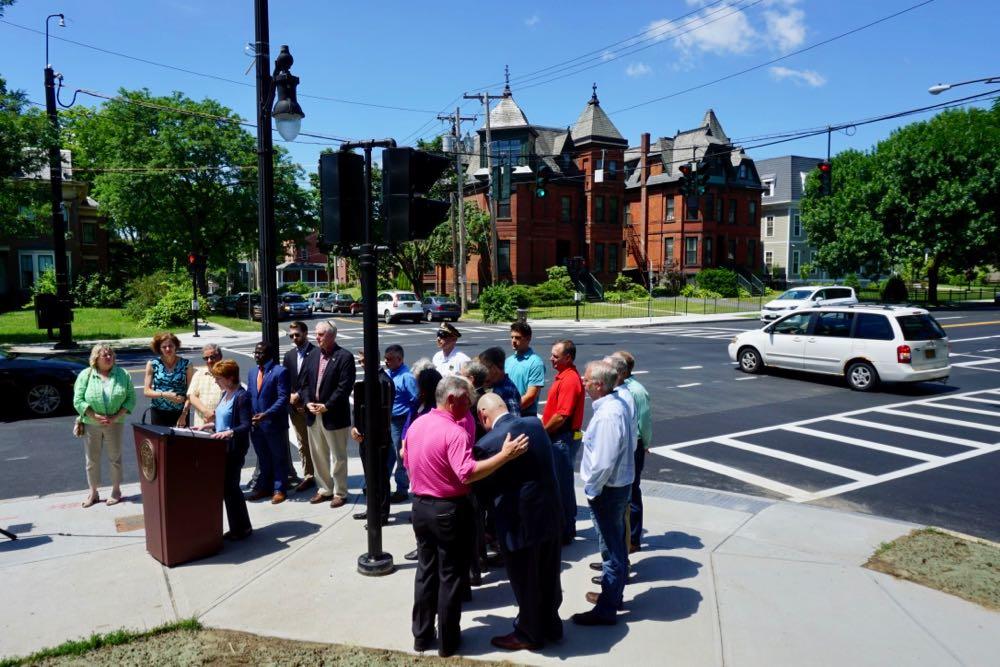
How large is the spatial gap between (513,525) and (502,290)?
3327 centimetres

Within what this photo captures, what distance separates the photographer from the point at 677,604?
504cm

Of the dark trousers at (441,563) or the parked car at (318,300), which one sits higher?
the parked car at (318,300)

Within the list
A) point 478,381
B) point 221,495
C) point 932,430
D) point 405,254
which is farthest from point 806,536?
point 405,254

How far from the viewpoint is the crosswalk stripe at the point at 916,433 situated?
33.2 feet

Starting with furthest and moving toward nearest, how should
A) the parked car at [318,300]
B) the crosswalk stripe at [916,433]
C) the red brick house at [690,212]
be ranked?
1. the red brick house at [690,212]
2. the parked car at [318,300]
3. the crosswalk stripe at [916,433]

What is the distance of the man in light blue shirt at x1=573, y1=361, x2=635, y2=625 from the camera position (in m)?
4.58

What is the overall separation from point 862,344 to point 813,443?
5.49 meters

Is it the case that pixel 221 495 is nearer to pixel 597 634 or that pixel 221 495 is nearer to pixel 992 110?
pixel 597 634

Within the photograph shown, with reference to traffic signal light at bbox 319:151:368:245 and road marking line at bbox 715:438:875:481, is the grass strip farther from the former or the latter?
road marking line at bbox 715:438:875:481

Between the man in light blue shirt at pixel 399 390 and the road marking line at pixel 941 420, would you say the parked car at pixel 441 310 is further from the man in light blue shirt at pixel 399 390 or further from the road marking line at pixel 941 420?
the man in light blue shirt at pixel 399 390

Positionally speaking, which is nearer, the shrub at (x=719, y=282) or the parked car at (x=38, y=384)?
the parked car at (x=38, y=384)

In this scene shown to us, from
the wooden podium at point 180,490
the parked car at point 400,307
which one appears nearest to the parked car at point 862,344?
the wooden podium at point 180,490

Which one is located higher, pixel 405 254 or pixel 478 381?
pixel 405 254

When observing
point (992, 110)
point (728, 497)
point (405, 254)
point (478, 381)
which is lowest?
point (728, 497)
